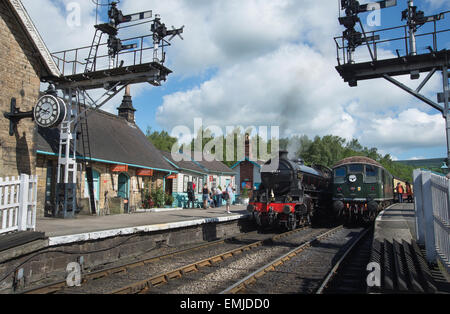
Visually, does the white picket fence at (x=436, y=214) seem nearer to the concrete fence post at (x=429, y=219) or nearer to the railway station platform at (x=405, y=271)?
the concrete fence post at (x=429, y=219)

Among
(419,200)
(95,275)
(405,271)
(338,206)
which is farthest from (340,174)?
(95,275)

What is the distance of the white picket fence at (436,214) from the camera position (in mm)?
4906

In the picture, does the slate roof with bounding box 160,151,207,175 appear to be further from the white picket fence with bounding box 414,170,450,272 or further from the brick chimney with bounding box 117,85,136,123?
the white picket fence with bounding box 414,170,450,272

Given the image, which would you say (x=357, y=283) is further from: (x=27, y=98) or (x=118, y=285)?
(x=27, y=98)

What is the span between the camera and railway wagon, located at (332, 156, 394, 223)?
15.4 m

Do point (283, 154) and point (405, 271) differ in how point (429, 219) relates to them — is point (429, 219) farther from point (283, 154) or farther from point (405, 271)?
point (283, 154)

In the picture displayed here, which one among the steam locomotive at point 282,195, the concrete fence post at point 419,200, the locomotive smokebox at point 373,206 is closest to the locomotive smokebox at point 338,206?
the locomotive smokebox at point 373,206

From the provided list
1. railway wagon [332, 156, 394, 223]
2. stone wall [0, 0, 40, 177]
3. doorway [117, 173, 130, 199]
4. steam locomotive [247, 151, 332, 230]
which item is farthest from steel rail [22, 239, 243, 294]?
railway wagon [332, 156, 394, 223]

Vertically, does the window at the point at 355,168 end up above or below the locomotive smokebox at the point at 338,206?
above

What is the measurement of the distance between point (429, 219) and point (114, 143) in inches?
609

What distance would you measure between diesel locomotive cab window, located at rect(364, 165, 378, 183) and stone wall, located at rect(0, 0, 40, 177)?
13758 mm

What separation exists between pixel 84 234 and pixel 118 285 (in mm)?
1934

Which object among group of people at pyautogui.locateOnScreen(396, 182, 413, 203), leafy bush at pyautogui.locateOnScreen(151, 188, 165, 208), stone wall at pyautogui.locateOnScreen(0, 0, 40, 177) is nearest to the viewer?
stone wall at pyautogui.locateOnScreen(0, 0, 40, 177)
